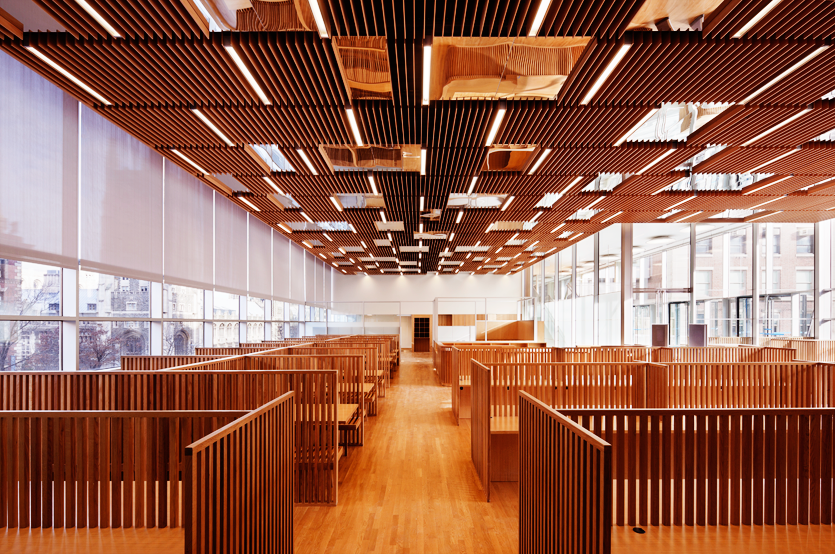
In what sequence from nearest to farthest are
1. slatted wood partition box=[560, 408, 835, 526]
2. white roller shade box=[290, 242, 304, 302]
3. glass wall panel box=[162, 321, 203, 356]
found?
1. slatted wood partition box=[560, 408, 835, 526]
2. glass wall panel box=[162, 321, 203, 356]
3. white roller shade box=[290, 242, 304, 302]

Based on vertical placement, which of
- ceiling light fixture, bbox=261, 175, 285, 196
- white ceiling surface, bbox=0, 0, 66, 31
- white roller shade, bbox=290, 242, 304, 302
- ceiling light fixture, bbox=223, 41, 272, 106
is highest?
white ceiling surface, bbox=0, 0, 66, 31

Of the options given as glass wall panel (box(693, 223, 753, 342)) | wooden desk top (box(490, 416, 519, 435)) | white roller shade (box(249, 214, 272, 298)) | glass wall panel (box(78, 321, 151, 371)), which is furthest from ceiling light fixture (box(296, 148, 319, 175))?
glass wall panel (box(693, 223, 753, 342))

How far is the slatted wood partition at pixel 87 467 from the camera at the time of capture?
2809 millimetres

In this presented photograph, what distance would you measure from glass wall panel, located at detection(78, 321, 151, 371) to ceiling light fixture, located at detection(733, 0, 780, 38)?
25.8ft

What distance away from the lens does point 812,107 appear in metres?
4.86

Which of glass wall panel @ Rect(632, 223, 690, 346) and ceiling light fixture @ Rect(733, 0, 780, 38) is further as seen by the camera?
glass wall panel @ Rect(632, 223, 690, 346)

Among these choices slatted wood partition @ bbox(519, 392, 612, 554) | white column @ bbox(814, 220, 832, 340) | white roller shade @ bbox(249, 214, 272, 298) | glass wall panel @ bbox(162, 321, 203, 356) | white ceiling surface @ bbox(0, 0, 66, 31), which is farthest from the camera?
white roller shade @ bbox(249, 214, 272, 298)

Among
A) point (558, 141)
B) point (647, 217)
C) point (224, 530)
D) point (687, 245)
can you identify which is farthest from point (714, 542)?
point (687, 245)

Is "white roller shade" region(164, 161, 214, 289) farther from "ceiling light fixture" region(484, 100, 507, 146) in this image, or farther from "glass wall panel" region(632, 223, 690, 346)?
"glass wall panel" region(632, 223, 690, 346)

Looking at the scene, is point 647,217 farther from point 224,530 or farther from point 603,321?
point 224,530

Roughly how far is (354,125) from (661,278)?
36.0ft

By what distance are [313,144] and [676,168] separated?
511 cm

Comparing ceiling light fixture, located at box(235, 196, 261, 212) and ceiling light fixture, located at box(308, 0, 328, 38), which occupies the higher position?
ceiling light fixture, located at box(308, 0, 328, 38)

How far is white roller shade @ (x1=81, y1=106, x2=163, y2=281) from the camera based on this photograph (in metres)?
6.77
